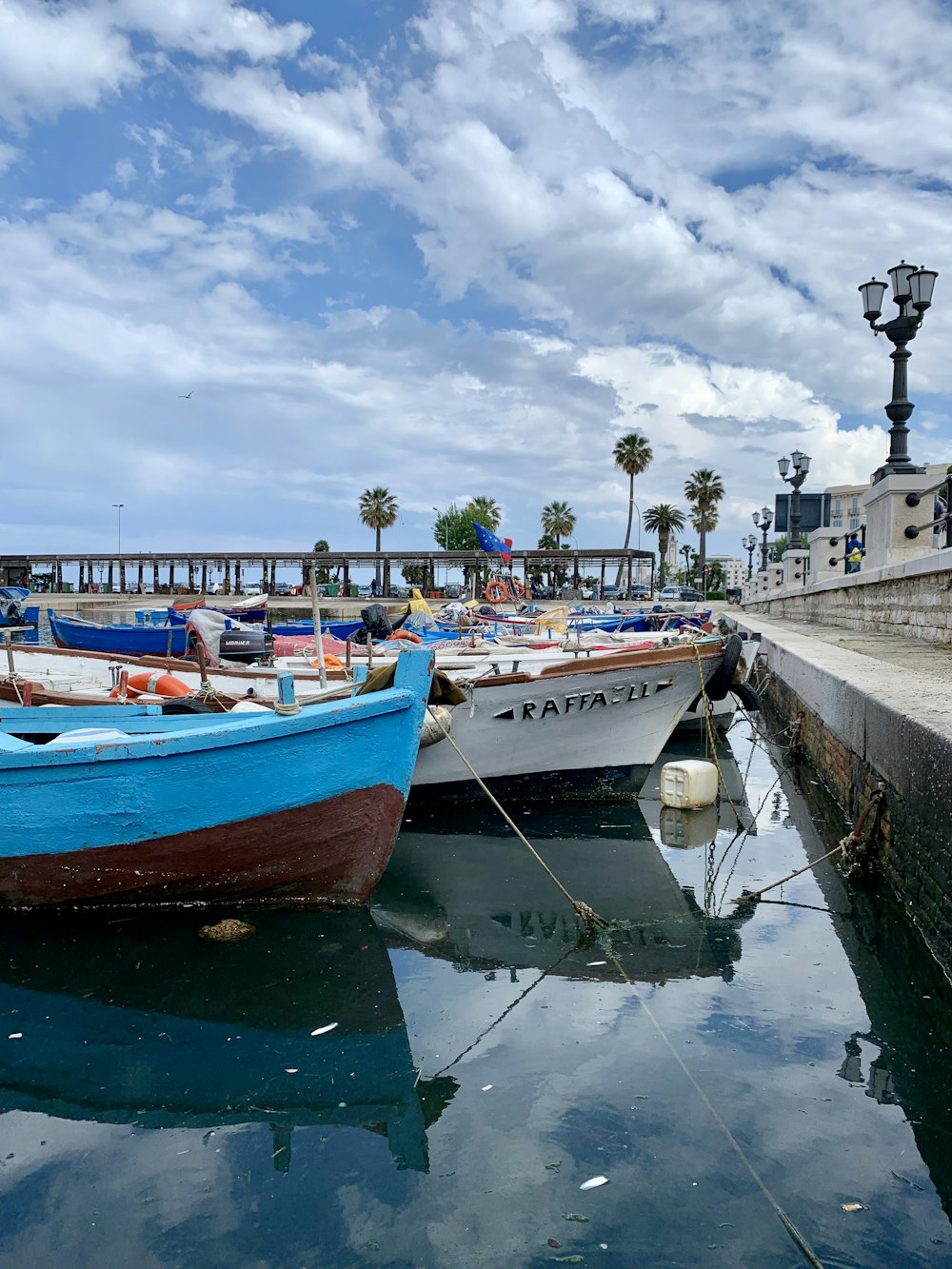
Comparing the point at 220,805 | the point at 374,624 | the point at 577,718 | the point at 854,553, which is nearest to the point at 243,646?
the point at 374,624

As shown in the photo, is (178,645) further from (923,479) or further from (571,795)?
(923,479)

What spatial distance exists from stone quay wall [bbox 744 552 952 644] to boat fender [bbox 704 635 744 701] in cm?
262

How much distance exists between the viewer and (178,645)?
19.7 meters

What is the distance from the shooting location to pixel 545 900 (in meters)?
6.68

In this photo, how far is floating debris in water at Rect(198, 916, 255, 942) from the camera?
5535mm

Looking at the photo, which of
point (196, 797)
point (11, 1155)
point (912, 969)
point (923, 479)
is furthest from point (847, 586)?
point (11, 1155)

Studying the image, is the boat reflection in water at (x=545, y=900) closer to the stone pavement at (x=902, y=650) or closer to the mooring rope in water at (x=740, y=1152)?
the mooring rope in water at (x=740, y=1152)

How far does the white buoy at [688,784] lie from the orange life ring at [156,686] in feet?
17.2

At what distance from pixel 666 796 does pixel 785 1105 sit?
234 inches

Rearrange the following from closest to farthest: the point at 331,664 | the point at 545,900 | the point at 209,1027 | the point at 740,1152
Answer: the point at 740,1152 < the point at 209,1027 < the point at 545,900 < the point at 331,664

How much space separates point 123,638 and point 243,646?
9.10m

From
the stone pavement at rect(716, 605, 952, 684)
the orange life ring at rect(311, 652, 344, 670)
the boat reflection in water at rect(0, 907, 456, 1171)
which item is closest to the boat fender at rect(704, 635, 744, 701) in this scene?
the stone pavement at rect(716, 605, 952, 684)

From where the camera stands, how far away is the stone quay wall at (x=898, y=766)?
15.9ft

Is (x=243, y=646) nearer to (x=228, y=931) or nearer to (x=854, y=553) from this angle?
(x=228, y=931)
